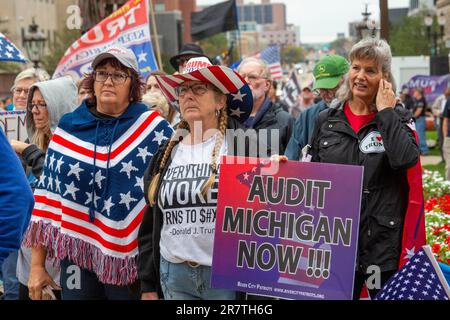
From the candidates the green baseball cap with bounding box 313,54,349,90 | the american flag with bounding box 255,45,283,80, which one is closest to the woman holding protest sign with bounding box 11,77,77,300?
the green baseball cap with bounding box 313,54,349,90

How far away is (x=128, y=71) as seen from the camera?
579 cm

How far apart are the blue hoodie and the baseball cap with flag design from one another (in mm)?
1699

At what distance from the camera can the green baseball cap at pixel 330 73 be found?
296 inches

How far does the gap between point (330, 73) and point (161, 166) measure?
285 centimetres

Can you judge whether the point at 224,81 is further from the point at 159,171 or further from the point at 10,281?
the point at 10,281

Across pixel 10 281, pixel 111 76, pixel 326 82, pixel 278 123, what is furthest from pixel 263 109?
pixel 10 281

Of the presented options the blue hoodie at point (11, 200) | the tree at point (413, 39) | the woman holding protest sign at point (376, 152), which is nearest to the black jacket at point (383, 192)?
the woman holding protest sign at point (376, 152)

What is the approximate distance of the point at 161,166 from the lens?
506 centimetres

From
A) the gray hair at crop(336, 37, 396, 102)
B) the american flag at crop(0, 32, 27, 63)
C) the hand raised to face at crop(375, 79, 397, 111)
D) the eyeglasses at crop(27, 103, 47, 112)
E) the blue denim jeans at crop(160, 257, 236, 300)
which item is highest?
the american flag at crop(0, 32, 27, 63)

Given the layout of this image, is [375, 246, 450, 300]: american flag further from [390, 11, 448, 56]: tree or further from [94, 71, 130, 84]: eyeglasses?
[390, 11, 448, 56]: tree

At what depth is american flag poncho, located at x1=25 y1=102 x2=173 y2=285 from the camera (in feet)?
18.4

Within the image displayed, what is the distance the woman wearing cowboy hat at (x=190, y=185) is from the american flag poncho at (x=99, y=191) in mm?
435
